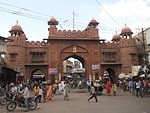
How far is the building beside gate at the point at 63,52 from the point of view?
44906 mm

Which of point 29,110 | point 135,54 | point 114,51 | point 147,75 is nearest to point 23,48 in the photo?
point 114,51

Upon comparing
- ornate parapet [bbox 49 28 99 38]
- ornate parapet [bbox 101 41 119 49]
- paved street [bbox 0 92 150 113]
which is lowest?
paved street [bbox 0 92 150 113]

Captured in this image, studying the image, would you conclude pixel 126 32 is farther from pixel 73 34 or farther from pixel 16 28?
pixel 16 28

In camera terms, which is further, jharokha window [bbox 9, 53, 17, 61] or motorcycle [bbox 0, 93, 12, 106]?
jharokha window [bbox 9, 53, 17, 61]

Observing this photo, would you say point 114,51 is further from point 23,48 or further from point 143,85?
point 143,85

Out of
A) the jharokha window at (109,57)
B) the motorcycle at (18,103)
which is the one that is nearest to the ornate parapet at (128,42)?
the jharokha window at (109,57)

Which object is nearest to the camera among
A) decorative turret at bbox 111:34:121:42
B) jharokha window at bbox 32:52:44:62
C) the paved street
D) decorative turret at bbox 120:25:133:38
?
the paved street

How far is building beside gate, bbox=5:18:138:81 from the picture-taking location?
4491cm

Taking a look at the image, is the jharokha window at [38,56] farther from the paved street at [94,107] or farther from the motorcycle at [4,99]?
the motorcycle at [4,99]

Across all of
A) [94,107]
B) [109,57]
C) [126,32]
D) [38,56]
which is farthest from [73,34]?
[94,107]

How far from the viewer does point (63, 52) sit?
4566cm

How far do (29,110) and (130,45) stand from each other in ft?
110

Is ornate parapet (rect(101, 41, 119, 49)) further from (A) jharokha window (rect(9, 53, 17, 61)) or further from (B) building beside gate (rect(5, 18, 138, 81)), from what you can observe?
(A) jharokha window (rect(9, 53, 17, 61))

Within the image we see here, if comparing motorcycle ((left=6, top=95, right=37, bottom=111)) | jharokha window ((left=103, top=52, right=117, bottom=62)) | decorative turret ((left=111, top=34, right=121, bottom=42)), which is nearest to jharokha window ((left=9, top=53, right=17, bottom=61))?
jharokha window ((left=103, top=52, right=117, bottom=62))
